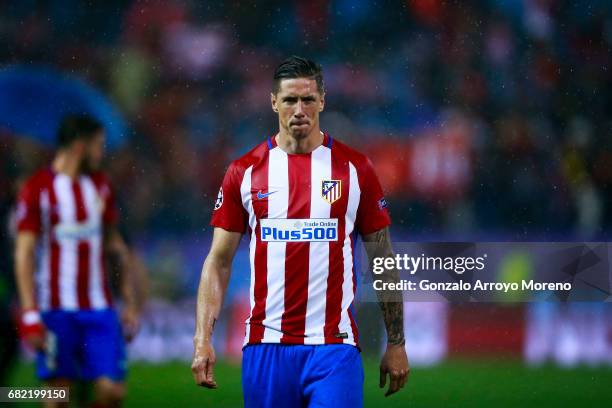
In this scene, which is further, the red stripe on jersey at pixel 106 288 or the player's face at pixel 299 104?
the red stripe on jersey at pixel 106 288

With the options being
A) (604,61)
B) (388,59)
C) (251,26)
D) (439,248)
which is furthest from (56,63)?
(604,61)

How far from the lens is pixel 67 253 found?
Result: 4.83 metres

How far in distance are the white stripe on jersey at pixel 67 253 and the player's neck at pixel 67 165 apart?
4.0 inches

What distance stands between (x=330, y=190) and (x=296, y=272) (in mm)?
302

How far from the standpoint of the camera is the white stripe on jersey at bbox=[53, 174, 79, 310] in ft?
15.7

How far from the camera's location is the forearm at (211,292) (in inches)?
132

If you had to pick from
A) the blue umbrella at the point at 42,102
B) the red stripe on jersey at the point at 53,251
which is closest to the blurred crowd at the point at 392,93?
the blue umbrella at the point at 42,102

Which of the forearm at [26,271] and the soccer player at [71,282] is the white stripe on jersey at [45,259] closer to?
the soccer player at [71,282]

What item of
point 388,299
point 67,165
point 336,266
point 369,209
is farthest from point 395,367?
point 67,165

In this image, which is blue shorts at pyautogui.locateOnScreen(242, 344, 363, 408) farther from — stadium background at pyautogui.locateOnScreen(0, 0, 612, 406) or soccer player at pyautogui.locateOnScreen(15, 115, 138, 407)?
stadium background at pyautogui.locateOnScreen(0, 0, 612, 406)

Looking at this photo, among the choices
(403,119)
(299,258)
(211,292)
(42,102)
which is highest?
(403,119)

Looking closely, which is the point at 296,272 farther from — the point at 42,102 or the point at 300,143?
the point at 42,102

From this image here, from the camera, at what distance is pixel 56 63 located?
723 cm

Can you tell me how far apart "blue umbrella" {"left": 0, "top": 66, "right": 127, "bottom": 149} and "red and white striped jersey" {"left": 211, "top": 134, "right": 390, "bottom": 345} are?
11.6 feet
